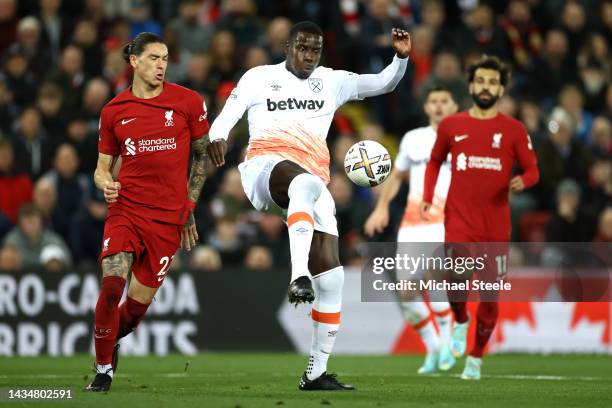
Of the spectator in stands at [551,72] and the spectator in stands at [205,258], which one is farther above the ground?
the spectator in stands at [551,72]

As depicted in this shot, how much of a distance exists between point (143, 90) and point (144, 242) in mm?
1204

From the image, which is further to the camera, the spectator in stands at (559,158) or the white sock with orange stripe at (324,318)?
the spectator in stands at (559,158)

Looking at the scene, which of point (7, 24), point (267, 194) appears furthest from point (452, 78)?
point (267, 194)

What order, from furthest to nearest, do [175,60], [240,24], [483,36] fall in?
1. [483,36]
2. [240,24]
3. [175,60]

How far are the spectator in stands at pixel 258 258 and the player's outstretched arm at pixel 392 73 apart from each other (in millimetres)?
6528

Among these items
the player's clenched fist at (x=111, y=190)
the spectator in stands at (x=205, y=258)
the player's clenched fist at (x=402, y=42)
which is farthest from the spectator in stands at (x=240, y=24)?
the player's clenched fist at (x=111, y=190)

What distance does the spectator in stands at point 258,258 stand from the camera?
17094mm

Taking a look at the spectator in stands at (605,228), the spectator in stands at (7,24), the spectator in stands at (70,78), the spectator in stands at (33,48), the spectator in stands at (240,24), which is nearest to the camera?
the spectator in stands at (605,228)

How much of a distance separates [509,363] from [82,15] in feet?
30.9

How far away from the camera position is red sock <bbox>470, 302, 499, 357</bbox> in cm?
1182

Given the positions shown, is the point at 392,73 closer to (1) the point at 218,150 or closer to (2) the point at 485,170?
(1) the point at 218,150

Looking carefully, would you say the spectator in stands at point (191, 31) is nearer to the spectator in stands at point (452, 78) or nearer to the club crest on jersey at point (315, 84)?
the spectator in stands at point (452, 78)

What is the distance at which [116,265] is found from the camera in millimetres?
9727

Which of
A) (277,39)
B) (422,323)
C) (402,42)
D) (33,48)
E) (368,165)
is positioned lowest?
(422,323)
